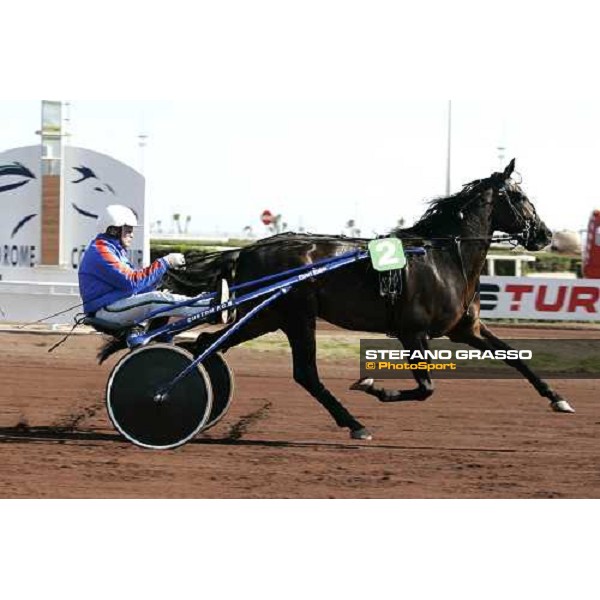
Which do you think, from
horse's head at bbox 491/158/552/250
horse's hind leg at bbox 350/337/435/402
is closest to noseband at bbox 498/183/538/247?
horse's head at bbox 491/158/552/250

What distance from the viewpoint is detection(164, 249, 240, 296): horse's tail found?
8367mm

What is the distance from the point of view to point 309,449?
8.05 m

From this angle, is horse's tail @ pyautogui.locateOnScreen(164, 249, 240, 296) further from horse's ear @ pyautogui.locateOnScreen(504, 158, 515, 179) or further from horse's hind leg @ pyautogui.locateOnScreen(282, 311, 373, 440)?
horse's ear @ pyautogui.locateOnScreen(504, 158, 515, 179)

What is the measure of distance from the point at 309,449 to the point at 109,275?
190cm

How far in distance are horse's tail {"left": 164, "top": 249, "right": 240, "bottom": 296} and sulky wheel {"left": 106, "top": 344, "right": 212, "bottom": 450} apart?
43.2 inches

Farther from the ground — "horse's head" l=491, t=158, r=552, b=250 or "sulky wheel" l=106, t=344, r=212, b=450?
"horse's head" l=491, t=158, r=552, b=250

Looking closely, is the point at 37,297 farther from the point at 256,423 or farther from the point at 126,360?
the point at 126,360

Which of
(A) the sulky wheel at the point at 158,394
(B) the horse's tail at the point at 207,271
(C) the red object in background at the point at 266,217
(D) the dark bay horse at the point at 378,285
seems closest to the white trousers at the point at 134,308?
(A) the sulky wheel at the point at 158,394

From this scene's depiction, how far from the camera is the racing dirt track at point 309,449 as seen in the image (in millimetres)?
6980

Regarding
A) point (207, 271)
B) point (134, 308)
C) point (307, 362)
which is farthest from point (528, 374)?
point (134, 308)

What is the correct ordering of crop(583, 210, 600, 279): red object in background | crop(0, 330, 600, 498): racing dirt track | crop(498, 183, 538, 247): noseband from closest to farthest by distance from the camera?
crop(0, 330, 600, 498): racing dirt track → crop(498, 183, 538, 247): noseband → crop(583, 210, 600, 279): red object in background

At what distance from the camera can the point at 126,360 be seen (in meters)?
7.39

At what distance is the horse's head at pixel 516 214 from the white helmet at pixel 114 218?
2.81m

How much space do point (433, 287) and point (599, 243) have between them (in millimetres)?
10582
